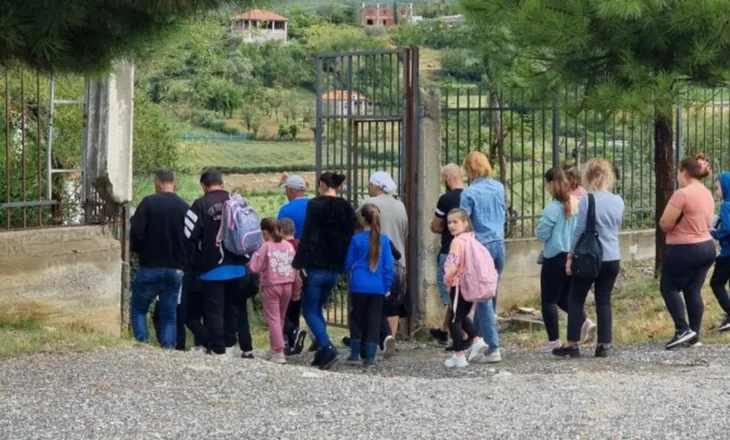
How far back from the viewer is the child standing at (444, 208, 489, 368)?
34.9 ft

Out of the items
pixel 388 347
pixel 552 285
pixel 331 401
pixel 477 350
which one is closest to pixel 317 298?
pixel 388 347

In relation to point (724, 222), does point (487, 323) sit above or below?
below

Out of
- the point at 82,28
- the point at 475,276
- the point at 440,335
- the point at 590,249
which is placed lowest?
the point at 440,335

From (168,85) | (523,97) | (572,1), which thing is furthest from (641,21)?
(168,85)

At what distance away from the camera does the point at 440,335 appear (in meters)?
13.3

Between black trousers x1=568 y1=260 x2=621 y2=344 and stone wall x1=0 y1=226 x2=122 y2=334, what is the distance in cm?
420

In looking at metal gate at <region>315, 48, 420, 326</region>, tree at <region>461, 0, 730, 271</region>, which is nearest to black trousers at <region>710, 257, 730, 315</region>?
tree at <region>461, 0, 730, 271</region>

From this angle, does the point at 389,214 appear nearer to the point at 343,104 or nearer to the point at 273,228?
the point at 273,228

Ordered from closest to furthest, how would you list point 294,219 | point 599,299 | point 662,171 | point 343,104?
point 599,299 < point 294,219 < point 343,104 < point 662,171

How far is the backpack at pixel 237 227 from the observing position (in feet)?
35.7

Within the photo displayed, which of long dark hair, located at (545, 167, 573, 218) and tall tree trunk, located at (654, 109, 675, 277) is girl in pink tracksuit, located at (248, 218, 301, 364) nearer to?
long dark hair, located at (545, 167, 573, 218)

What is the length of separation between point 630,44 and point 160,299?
206 inches

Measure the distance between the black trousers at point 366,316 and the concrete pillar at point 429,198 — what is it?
216 cm

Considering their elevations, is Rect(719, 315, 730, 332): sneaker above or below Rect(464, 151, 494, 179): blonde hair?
below
